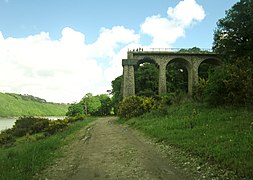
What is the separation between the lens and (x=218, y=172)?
653 cm

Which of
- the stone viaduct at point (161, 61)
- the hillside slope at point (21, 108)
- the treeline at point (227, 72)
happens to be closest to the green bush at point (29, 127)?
the treeline at point (227, 72)

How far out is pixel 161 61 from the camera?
153 feet

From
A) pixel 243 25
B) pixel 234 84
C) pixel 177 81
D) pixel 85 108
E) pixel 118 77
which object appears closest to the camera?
pixel 234 84

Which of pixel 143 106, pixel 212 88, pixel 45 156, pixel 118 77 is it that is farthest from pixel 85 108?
pixel 45 156

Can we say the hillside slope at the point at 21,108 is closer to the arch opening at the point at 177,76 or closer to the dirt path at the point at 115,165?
the arch opening at the point at 177,76

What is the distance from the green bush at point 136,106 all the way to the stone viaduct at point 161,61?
11.2 meters

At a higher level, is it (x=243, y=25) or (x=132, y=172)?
(x=243, y=25)

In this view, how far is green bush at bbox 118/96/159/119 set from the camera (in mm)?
27594

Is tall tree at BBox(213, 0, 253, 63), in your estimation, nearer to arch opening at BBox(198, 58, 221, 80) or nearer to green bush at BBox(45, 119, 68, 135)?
arch opening at BBox(198, 58, 221, 80)

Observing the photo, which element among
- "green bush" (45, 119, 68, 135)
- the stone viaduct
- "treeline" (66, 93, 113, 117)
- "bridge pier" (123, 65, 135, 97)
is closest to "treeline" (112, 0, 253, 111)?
the stone viaduct

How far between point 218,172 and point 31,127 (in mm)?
21997

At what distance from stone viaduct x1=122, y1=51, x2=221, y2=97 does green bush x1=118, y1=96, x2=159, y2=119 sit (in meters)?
11.2

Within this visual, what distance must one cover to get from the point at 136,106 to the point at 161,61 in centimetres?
1972

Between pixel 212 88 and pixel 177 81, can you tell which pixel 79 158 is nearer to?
pixel 212 88
